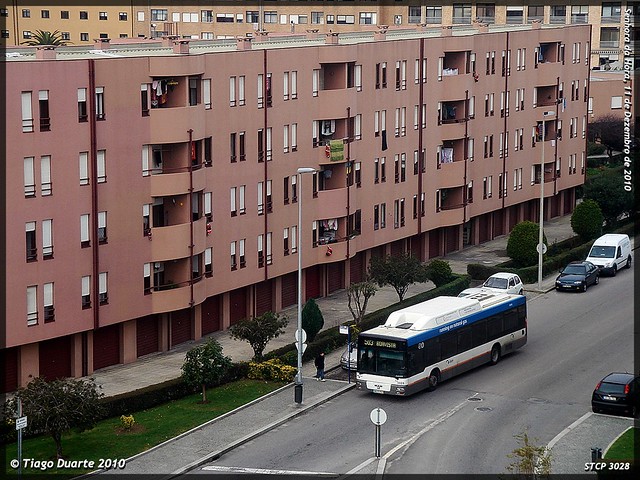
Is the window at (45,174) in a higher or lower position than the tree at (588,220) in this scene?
higher

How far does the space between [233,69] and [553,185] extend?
126ft

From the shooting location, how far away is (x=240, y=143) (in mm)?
67188

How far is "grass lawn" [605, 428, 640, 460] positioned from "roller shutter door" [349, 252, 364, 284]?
98.5ft

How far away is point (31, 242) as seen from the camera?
184 feet

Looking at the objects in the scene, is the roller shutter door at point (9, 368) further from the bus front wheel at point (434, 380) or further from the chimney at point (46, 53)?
the bus front wheel at point (434, 380)

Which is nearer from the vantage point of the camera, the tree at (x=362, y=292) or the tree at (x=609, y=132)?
the tree at (x=362, y=292)

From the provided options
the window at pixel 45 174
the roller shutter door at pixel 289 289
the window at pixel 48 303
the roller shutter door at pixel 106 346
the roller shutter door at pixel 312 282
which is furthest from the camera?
the roller shutter door at pixel 312 282

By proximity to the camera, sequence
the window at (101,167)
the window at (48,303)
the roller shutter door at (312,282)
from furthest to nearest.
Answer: the roller shutter door at (312,282)
the window at (101,167)
the window at (48,303)

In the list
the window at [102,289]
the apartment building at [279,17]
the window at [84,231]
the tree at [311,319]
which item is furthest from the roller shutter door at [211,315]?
the apartment building at [279,17]

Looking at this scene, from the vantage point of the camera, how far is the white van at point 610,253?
79.4m

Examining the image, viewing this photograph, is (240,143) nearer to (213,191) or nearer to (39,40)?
(213,191)

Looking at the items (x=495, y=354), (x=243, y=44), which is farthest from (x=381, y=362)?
(x=243, y=44)

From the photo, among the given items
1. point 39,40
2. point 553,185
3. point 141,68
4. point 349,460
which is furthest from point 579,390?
point 39,40

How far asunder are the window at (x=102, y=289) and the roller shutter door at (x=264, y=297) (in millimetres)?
12565
